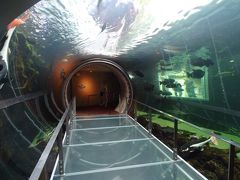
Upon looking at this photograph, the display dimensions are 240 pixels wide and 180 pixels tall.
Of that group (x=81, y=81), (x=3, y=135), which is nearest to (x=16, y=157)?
(x=3, y=135)

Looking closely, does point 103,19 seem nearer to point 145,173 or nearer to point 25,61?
point 25,61

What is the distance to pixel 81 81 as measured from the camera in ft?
42.2

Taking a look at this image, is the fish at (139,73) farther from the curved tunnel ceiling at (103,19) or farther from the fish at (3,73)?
the fish at (3,73)

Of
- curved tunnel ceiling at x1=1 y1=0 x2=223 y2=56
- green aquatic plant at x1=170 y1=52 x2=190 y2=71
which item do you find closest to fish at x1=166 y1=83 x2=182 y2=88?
green aquatic plant at x1=170 y1=52 x2=190 y2=71

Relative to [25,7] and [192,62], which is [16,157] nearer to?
[25,7]

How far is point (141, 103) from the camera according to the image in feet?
17.1

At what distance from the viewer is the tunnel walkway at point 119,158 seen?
283 centimetres

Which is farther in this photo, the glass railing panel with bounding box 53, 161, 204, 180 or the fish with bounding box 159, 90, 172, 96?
the fish with bounding box 159, 90, 172, 96

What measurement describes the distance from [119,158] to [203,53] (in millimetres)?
2612

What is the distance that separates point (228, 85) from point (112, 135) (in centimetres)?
260

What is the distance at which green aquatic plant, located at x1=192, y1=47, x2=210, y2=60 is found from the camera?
13.8 ft

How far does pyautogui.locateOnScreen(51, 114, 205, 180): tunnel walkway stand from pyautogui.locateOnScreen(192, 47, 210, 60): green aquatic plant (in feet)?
6.34

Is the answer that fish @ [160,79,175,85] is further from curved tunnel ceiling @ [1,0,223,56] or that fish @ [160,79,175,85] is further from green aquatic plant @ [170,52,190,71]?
curved tunnel ceiling @ [1,0,223,56]

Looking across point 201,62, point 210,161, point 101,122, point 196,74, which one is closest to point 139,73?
point 101,122
